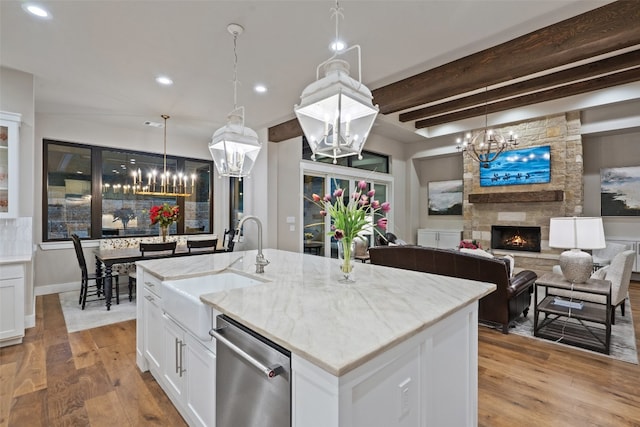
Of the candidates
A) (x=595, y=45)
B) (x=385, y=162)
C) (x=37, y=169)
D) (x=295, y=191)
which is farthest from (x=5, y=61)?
(x=385, y=162)

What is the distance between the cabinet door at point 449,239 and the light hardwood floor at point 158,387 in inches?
175

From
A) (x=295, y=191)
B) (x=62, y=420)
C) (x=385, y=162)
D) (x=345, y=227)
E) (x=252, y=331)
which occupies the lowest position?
(x=62, y=420)

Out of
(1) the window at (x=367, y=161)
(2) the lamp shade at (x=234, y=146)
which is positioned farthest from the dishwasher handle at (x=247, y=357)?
(1) the window at (x=367, y=161)

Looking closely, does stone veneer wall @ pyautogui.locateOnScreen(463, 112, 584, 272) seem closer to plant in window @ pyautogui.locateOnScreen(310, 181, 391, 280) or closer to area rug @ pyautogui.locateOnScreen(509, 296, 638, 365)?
area rug @ pyautogui.locateOnScreen(509, 296, 638, 365)

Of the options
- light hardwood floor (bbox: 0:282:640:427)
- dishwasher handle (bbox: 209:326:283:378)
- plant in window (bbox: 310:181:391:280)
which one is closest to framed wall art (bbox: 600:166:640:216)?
light hardwood floor (bbox: 0:282:640:427)

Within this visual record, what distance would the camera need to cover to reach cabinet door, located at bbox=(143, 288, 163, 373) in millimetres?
2193

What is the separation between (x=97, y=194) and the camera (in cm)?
542

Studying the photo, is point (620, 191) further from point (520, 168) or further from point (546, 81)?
point (546, 81)

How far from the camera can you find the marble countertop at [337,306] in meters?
1.01

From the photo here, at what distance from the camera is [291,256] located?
292 cm

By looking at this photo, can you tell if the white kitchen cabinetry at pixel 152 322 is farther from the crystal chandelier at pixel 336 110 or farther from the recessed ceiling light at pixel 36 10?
the recessed ceiling light at pixel 36 10

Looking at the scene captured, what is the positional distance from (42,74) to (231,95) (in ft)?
6.89

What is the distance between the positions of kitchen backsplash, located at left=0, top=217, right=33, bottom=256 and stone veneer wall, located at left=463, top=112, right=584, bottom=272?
7.85 m

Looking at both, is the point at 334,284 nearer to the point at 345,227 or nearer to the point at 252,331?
the point at 345,227
